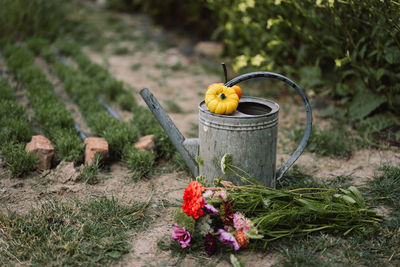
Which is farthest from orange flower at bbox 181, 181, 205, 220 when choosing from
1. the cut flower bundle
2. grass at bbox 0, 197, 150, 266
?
grass at bbox 0, 197, 150, 266

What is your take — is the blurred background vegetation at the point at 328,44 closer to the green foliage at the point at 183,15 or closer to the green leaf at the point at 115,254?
the green foliage at the point at 183,15

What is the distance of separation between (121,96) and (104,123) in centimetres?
73

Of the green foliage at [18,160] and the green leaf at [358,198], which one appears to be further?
the green foliage at [18,160]

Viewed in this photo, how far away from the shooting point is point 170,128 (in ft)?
7.64

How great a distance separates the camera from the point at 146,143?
2852mm

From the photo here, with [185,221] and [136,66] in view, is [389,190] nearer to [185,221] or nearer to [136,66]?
[185,221]

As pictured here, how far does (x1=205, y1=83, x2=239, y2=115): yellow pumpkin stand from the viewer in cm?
209

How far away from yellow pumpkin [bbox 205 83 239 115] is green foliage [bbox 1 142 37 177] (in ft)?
4.16

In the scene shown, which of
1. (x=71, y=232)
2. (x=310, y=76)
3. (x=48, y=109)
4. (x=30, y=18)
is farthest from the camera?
(x=30, y=18)

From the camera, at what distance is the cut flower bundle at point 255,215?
6.17ft

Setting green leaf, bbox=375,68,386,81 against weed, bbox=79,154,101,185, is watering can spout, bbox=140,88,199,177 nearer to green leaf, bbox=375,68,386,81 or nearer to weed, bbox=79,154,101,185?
weed, bbox=79,154,101,185

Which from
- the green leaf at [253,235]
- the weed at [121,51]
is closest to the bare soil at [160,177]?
the green leaf at [253,235]

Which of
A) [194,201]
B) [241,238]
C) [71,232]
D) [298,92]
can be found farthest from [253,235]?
[71,232]

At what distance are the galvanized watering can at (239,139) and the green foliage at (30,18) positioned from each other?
3.81 meters
